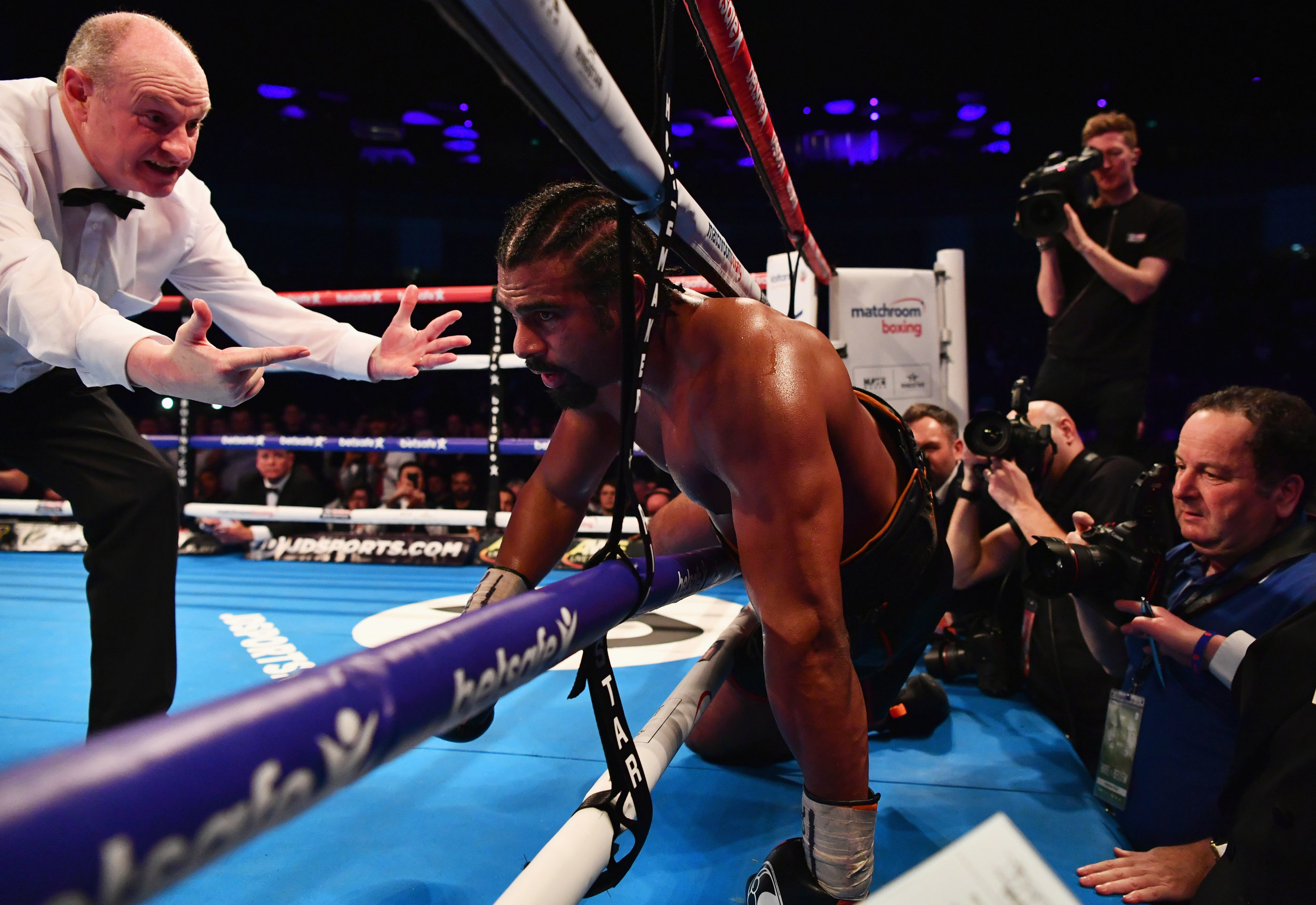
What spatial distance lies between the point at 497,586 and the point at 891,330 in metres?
2.19

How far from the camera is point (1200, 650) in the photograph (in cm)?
128

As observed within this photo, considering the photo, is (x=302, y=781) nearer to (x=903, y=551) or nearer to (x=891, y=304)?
(x=903, y=551)

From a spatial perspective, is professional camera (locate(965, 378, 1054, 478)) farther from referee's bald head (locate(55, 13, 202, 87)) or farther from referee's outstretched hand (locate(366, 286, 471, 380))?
referee's bald head (locate(55, 13, 202, 87))

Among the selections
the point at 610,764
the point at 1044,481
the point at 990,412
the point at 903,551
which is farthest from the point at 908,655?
the point at 610,764

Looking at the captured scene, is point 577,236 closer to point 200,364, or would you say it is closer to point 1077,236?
point 200,364

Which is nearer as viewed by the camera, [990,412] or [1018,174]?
[990,412]

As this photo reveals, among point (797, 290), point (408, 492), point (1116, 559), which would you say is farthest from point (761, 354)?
point (408, 492)

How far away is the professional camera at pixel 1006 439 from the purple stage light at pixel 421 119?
35.6ft

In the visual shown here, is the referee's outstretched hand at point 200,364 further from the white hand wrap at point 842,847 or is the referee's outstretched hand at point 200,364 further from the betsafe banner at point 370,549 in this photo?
the betsafe banner at point 370,549

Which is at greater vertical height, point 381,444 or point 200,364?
point 200,364

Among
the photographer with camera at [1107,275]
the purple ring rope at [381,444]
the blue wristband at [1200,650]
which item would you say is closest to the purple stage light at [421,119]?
the purple ring rope at [381,444]

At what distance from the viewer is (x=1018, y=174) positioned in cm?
1059

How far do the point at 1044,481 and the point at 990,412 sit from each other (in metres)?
0.48

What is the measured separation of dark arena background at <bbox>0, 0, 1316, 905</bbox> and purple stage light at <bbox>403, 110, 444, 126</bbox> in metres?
0.03
